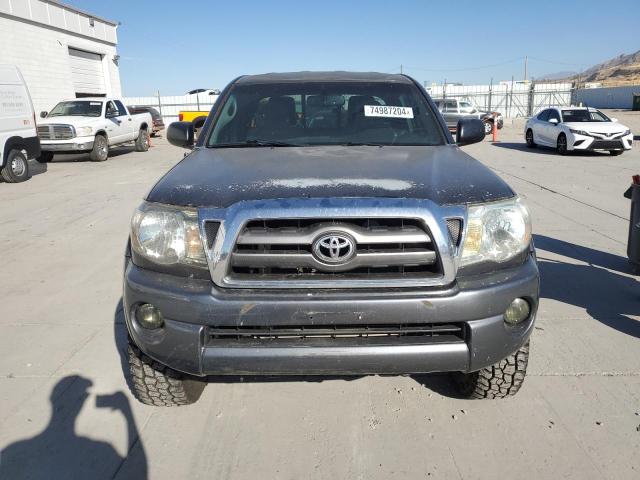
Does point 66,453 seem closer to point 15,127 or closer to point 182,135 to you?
point 182,135

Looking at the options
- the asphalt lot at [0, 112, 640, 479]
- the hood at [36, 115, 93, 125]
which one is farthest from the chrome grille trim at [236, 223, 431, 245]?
the hood at [36, 115, 93, 125]

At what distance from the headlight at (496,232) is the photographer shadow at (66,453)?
1785 mm

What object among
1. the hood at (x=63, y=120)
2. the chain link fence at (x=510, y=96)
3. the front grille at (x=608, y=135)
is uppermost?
the chain link fence at (x=510, y=96)

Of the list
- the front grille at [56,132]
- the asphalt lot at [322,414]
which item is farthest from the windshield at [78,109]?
the asphalt lot at [322,414]

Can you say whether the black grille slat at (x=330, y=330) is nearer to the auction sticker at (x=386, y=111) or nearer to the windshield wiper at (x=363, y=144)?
the windshield wiper at (x=363, y=144)

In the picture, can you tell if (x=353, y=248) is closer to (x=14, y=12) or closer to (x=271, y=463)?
(x=271, y=463)

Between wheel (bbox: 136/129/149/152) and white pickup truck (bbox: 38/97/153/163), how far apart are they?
1.03 m

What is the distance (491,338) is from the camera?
223 centimetres

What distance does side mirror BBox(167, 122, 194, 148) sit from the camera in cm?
389

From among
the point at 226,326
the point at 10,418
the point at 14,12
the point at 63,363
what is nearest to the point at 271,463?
the point at 226,326

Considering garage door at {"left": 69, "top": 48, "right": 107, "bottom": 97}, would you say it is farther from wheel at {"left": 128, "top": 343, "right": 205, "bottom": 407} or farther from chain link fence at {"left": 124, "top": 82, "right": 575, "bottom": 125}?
wheel at {"left": 128, "top": 343, "right": 205, "bottom": 407}

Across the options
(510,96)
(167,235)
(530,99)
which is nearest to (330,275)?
(167,235)

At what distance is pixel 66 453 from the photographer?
2461 mm

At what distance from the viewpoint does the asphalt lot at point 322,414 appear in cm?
237
